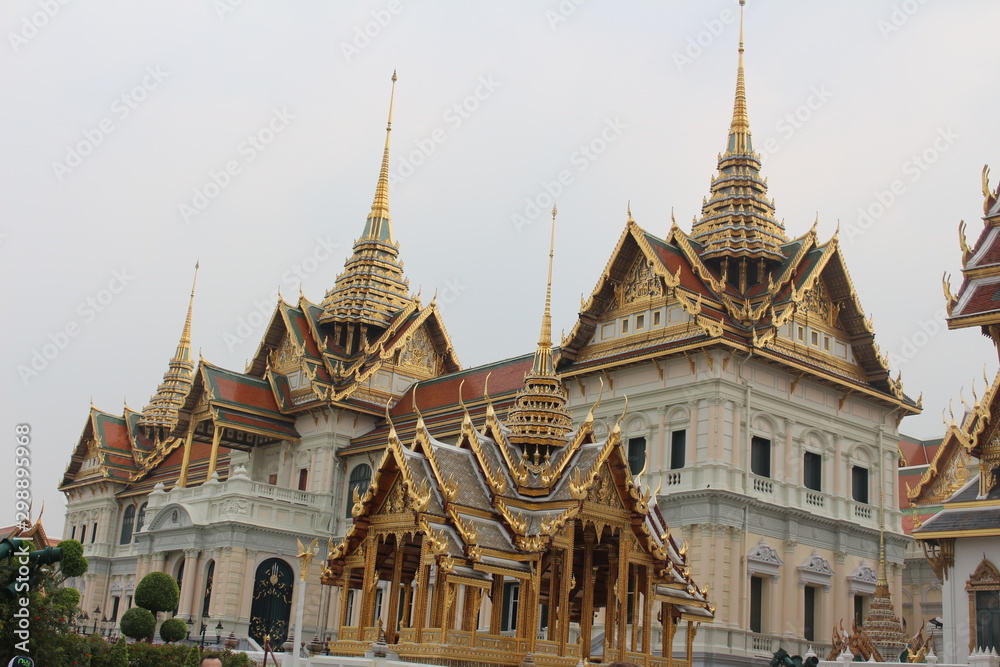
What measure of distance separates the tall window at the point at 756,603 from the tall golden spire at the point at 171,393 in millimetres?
36897

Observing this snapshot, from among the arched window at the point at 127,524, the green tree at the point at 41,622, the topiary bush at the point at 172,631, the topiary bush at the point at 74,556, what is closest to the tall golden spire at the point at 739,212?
the topiary bush at the point at 172,631

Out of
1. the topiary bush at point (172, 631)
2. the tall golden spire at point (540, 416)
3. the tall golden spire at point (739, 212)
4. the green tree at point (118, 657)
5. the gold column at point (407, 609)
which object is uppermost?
the tall golden spire at point (739, 212)

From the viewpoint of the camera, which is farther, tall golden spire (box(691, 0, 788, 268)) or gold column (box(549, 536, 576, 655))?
tall golden spire (box(691, 0, 788, 268))

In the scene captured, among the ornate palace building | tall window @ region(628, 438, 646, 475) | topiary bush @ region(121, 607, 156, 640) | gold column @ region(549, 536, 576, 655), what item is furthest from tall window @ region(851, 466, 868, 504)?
gold column @ region(549, 536, 576, 655)

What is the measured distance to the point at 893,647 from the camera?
2716 cm

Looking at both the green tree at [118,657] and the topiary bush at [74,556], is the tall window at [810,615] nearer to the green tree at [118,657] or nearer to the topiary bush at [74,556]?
the green tree at [118,657]

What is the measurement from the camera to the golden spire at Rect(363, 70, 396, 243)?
169 feet

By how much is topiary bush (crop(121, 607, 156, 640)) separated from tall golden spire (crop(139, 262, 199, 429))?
94.8 ft

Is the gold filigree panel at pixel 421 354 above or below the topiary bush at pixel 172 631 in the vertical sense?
above

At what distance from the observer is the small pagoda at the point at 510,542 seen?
1375 cm

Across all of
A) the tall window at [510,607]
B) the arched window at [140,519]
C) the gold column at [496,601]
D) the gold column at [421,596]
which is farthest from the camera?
the arched window at [140,519]

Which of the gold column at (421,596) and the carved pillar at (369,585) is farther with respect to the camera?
the carved pillar at (369,585)

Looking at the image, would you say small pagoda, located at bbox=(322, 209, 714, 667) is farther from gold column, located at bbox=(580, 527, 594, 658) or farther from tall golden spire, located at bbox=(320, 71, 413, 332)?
tall golden spire, located at bbox=(320, 71, 413, 332)

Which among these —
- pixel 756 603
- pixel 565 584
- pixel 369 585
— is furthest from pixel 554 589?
pixel 756 603
